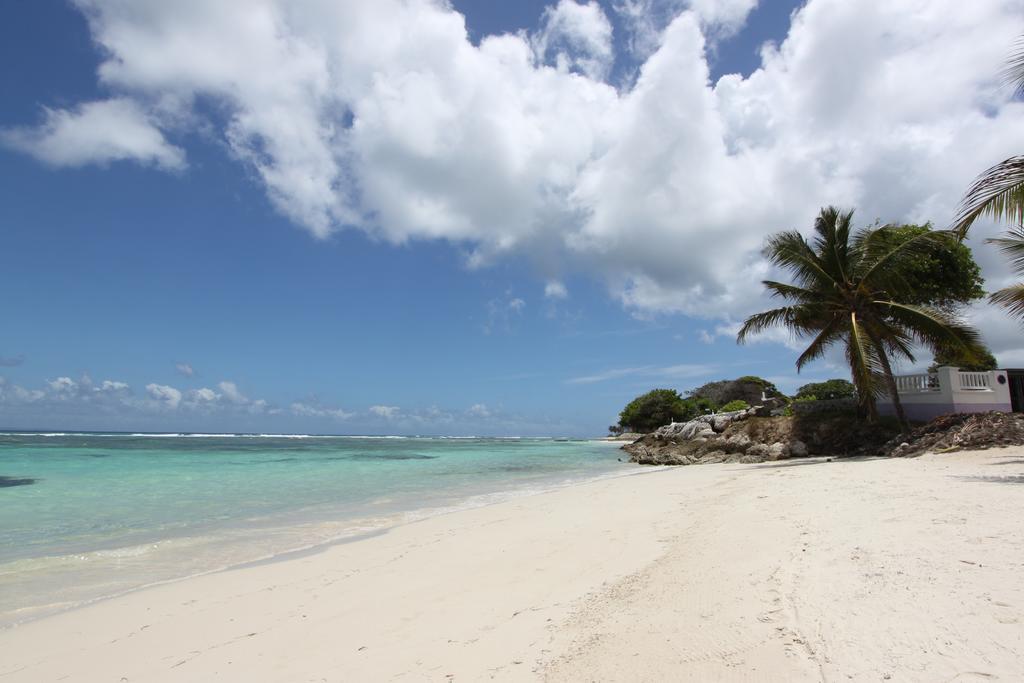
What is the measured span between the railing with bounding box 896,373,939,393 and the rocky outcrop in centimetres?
216

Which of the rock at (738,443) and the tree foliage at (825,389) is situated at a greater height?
the tree foliage at (825,389)

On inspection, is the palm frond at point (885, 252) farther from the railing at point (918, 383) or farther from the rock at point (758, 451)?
the rock at point (758, 451)

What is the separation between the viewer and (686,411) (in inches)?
2375

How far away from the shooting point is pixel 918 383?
18.5 metres

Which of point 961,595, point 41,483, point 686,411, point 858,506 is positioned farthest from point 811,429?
point 686,411

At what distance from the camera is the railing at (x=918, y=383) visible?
58.8 ft

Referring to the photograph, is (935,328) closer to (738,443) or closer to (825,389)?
(738,443)

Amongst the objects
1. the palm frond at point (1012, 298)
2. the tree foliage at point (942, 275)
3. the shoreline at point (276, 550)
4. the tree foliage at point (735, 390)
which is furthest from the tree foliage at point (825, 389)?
the shoreline at point (276, 550)

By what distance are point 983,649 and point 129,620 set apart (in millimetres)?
6440

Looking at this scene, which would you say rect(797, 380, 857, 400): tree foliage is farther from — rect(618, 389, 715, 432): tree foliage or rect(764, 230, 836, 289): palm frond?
rect(764, 230, 836, 289): palm frond

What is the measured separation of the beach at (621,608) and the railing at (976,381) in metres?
12.7

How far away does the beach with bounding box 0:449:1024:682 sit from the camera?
284 cm

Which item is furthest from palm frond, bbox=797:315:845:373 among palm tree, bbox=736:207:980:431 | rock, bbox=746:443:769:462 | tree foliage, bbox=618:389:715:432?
tree foliage, bbox=618:389:715:432

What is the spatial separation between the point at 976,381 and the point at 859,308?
420cm
